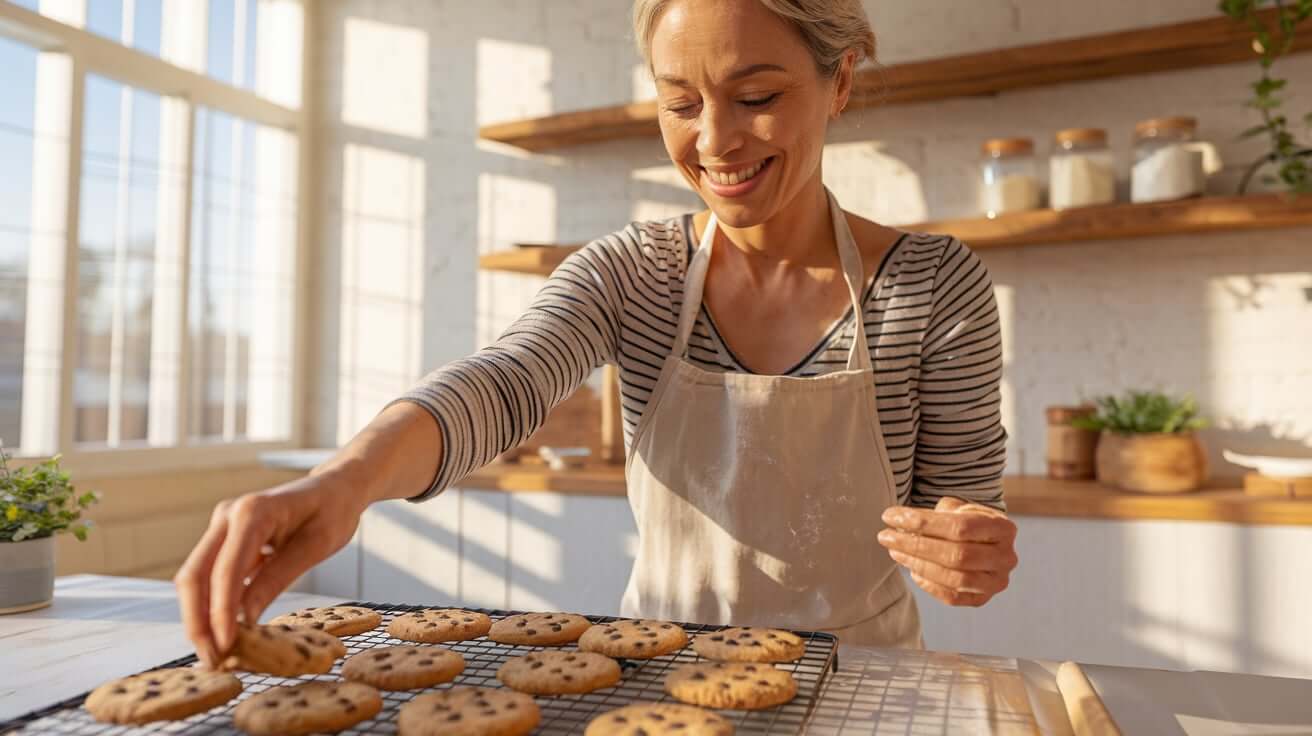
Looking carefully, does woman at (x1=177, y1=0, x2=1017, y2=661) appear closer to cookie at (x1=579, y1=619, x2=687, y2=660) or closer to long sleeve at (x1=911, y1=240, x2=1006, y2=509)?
long sleeve at (x1=911, y1=240, x2=1006, y2=509)

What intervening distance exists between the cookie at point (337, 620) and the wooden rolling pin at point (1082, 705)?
28.4 inches

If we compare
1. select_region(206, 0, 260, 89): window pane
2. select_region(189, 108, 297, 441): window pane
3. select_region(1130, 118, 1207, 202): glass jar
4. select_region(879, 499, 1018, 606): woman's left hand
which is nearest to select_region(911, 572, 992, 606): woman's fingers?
select_region(879, 499, 1018, 606): woman's left hand

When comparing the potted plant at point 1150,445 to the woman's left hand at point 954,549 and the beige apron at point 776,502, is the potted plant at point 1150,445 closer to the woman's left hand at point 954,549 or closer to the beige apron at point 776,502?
the beige apron at point 776,502

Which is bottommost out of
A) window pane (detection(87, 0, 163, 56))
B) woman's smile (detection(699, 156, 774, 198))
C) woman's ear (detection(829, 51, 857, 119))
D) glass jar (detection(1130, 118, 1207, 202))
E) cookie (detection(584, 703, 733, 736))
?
cookie (detection(584, 703, 733, 736))

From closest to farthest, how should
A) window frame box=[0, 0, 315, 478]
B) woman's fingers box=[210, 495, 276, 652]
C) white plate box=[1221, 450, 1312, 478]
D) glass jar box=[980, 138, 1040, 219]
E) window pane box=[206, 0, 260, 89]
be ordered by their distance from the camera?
woman's fingers box=[210, 495, 276, 652] < white plate box=[1221, 450, 1312, 478] < glass jar box=[980, 138, 1040, 219] < window frame box=[0, 0, 315, 478] < window pane box=[206, 0, 260, 89]

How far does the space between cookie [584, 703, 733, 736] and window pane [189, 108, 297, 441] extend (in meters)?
3.08

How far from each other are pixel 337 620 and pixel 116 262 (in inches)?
100.0

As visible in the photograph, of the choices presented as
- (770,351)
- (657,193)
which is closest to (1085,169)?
(657,193)

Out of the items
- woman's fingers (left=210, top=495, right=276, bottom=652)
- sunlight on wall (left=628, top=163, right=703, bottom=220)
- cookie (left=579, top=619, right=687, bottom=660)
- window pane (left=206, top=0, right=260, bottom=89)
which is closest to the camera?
woman's fingers (left=210, top=495, right=276, bottom=652)

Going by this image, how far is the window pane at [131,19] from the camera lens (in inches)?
120

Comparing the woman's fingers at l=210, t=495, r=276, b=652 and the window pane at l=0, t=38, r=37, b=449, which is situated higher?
the window pane at l=0, t=38, r=37, b=449

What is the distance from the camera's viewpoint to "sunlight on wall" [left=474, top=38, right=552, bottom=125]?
360 centimetres

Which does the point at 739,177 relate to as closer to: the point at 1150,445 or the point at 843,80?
→ the point at 843,80

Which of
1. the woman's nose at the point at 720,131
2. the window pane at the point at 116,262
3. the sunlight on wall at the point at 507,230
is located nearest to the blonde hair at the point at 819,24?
the woman's nose at the point at 720,131
